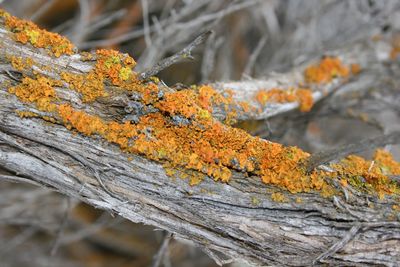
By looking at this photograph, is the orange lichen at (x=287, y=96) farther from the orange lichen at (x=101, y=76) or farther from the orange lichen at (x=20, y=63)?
the orange lichen at (x=20, y=63)

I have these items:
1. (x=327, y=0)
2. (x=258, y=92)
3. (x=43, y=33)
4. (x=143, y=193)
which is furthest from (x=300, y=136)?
(x=43, y=33)

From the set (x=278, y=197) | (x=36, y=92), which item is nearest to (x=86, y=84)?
(x=36, y=92)

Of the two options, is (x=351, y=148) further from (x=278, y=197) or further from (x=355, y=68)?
(x=355, y=68)

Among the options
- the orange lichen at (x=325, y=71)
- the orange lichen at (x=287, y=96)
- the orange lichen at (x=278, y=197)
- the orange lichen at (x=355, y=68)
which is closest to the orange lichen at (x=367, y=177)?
the orange lichen at (x=278, y=197)

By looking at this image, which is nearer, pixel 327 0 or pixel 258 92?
pixel 258 92

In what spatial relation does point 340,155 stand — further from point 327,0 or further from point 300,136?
point 327,0
